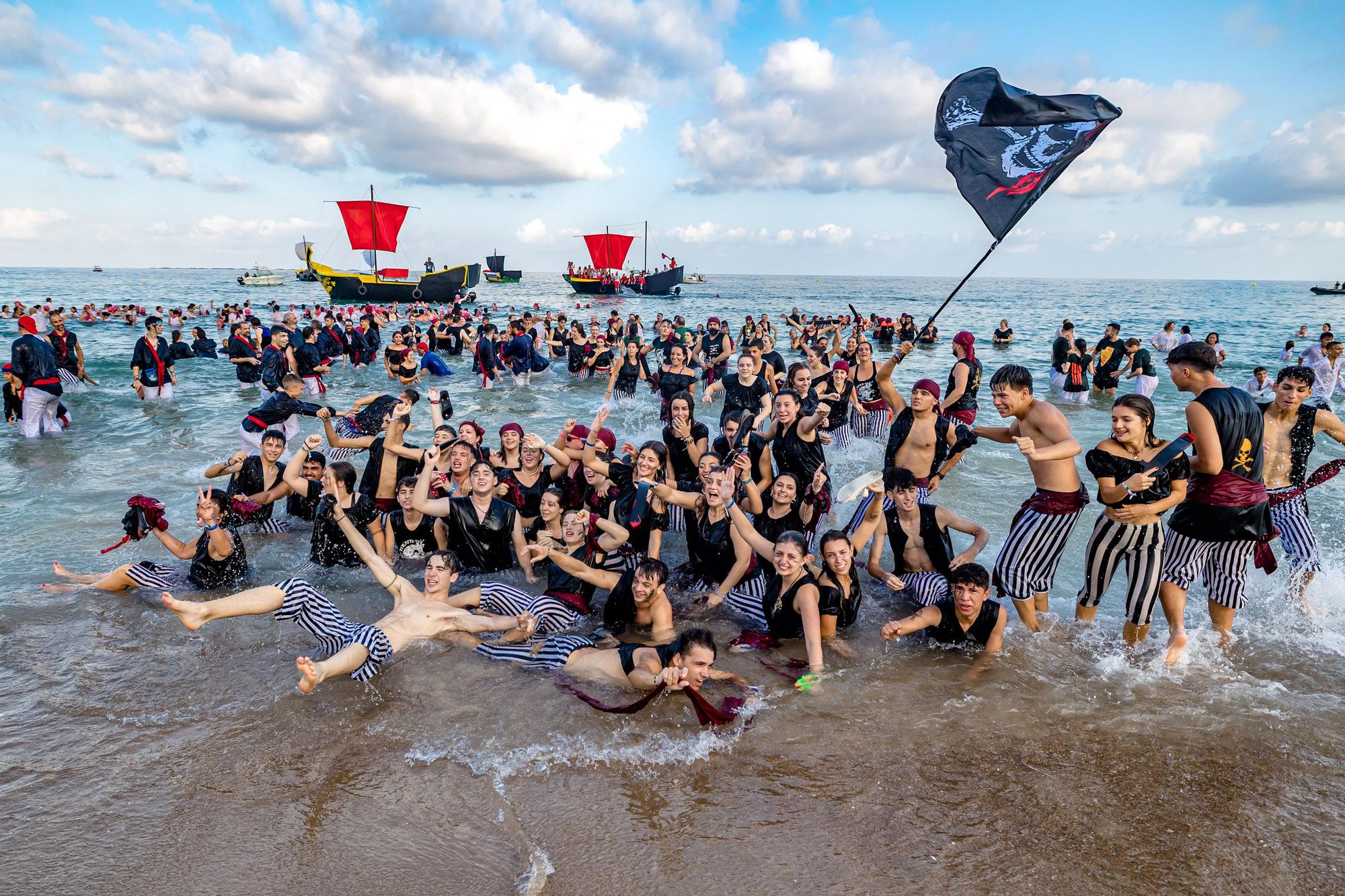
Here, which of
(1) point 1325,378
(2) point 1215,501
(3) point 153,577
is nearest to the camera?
(2) point 1215,501

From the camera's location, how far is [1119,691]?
4.64 metres

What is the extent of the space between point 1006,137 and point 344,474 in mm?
6320

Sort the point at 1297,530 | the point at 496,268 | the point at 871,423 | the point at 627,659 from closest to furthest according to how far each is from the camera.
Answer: the point at 627,659 < the point at 1297,530 < the point at 871,423 < the point at 496,268

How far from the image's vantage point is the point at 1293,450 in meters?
5.21

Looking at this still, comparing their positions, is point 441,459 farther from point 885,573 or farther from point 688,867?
point 688,867

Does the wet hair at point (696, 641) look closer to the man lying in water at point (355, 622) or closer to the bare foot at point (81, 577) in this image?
the man lying in water at point (355, 622)

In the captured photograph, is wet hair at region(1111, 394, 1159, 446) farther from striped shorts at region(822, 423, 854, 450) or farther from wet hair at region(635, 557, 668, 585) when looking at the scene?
striped shorts at region(822, 423, 854, 450)

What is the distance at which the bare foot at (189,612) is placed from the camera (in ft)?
13.1

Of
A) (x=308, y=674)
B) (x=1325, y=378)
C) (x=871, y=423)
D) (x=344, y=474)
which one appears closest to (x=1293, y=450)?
(x=871, y=423)

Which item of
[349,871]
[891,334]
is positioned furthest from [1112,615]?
[891,334]

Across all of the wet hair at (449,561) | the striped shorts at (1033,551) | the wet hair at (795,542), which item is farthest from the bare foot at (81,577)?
the striped shorts at (1033,551)

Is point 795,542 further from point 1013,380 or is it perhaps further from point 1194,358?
point 1194,358

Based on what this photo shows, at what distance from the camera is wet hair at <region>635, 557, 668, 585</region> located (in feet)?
16.3

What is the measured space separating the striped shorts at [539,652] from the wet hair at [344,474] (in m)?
1.99
